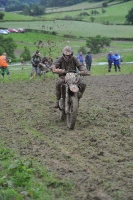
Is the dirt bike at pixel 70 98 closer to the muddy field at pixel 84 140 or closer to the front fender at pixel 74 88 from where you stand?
the front fender at pixel 74 88

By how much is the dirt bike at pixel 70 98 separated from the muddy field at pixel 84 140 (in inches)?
10.6

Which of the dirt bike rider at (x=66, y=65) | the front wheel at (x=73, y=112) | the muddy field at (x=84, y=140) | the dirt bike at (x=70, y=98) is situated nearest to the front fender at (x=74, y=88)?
the dirt bike at (x=70, y=98)

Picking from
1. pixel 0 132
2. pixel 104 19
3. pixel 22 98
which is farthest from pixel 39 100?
pixel 104 19

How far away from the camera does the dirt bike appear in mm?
10344

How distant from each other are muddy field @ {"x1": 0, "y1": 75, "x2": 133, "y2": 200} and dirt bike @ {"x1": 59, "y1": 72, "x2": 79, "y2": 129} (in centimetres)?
27

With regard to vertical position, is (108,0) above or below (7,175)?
above

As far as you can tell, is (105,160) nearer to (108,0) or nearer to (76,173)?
(76,173)

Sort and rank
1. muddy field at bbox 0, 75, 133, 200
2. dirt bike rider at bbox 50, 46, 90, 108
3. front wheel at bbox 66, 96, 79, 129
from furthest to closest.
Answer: dirt bike rider at bbox 50, 46, 90, 108, front wheel at bbox 66, 96, 79, 129, muddy field at bbox 0, 75, 133, 200

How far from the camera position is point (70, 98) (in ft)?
35.1

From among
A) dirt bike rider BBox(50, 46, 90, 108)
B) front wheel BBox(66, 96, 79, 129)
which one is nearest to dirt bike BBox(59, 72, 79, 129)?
front wheel BBox(66, 96, 79, 129)

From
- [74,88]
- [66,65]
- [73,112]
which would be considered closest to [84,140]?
[73,112]

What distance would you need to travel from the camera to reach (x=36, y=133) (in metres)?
10.2

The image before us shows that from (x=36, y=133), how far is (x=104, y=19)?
83.4 metres

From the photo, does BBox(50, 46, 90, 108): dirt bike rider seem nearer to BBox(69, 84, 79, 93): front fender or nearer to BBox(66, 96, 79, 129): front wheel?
BBox(69, 84, 79, 93): front fender
